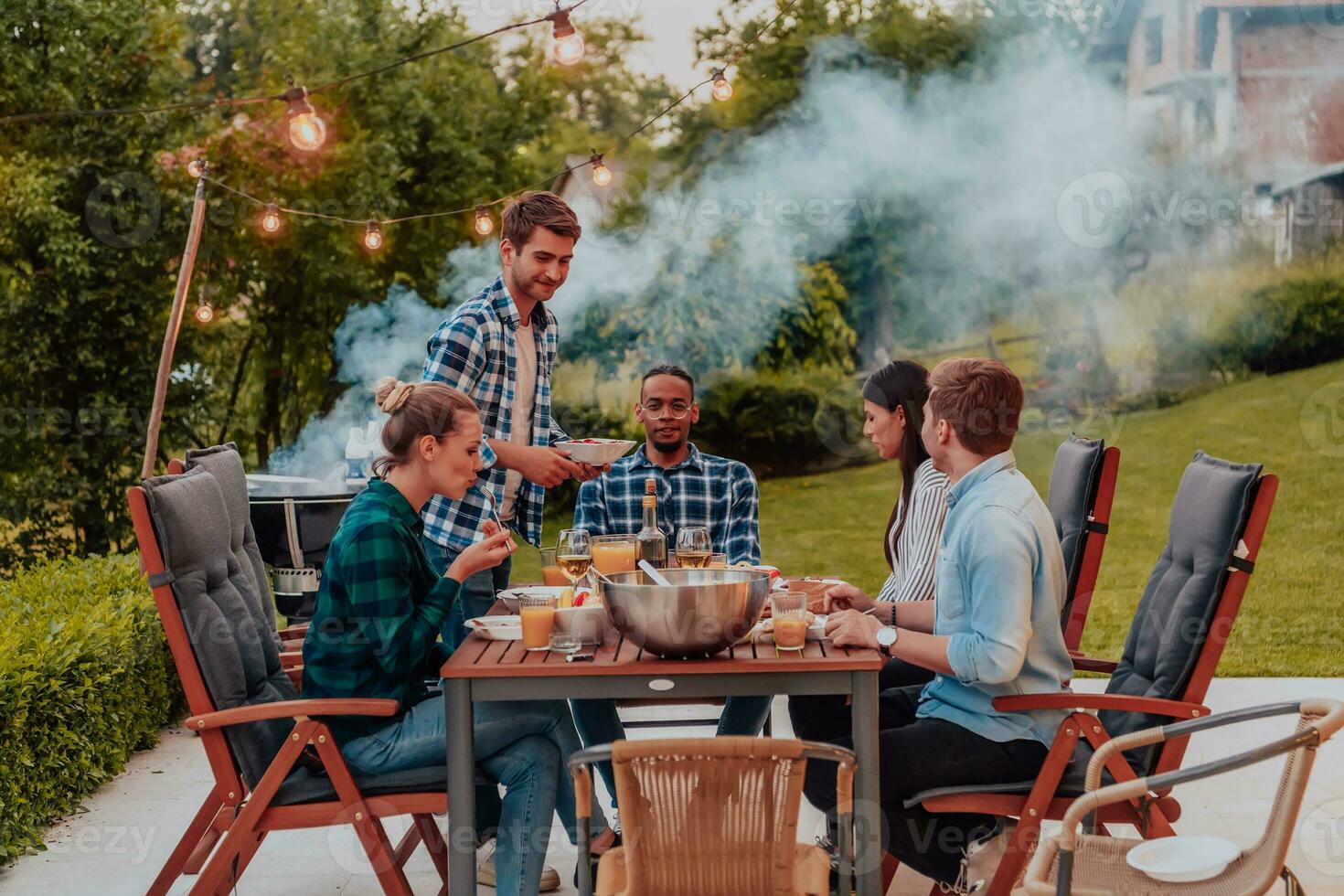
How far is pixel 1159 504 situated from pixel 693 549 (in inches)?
284

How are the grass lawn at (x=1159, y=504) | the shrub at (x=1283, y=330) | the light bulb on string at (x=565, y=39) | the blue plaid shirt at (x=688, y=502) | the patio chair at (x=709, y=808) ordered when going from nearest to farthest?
the patio chair at (x=709, y=808) < the light bulb on string at (x=565, y=39) < the blue plaid shirt at (x=688, y=502) < the grass lawn at (x=1159, y=504) < the shrub at (x=1283, y=330)

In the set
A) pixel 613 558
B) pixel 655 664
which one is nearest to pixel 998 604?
pixel 655 664

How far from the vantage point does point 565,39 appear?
379cm

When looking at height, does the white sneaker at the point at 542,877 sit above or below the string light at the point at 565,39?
below

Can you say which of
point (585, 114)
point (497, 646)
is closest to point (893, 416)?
point (497, 646)

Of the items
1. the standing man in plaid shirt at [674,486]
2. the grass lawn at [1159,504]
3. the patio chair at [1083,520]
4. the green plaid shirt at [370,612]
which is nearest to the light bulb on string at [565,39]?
the standing man in plaid shirt at [674,486]

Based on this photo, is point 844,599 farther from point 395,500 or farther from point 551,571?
point 395,500

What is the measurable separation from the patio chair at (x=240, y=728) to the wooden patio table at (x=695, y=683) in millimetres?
218

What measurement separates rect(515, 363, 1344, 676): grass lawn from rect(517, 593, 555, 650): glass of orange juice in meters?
6.10

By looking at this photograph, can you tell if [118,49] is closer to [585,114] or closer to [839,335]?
[585,114]

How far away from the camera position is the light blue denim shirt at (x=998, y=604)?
234 cm

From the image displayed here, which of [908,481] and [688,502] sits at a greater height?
[908,481]

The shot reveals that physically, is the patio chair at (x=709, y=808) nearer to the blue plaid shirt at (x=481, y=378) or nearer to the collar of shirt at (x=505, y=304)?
the blue plaid shirt at (x=481, y=378)

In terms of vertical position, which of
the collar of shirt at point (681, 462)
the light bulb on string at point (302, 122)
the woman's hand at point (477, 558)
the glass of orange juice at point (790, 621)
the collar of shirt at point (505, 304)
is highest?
the light bulb on string at point (302, 122)
